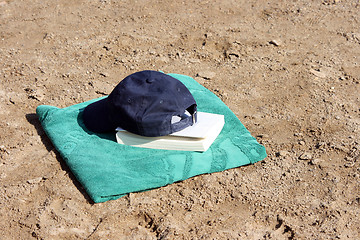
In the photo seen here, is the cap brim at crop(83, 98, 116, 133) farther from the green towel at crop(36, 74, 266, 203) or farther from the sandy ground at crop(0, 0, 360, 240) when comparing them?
the sandy ground at crop(0, 0, 360, 240)

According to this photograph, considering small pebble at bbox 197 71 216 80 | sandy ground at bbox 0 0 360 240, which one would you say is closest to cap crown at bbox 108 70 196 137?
sandy ground at bbox 0 0 360 240

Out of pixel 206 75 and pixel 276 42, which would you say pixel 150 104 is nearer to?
pixel 206 75

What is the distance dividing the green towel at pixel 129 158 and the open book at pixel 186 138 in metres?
0.05

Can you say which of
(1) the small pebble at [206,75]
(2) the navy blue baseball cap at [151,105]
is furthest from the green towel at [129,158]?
(1) the small pebble at [206,75]

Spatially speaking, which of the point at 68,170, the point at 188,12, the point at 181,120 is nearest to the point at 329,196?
the point at 181,120

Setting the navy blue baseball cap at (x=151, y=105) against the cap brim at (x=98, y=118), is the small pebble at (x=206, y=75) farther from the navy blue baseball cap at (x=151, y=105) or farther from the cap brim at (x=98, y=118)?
the cap brim at (x=98, y=118)

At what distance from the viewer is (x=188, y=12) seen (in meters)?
6.17

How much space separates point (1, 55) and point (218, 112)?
9.56 ft

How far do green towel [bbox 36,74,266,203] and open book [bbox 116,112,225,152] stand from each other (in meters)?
0.05

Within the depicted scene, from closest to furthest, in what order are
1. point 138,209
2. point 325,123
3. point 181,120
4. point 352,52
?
point 138,209
point 181,120
point 325,123
point 352,52

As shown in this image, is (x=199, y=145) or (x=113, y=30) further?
(x=113, y=30)

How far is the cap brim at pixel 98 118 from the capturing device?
3.97 meters

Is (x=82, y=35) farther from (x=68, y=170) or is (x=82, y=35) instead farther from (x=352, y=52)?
(x=352, y=52)

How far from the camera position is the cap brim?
13.0ft
